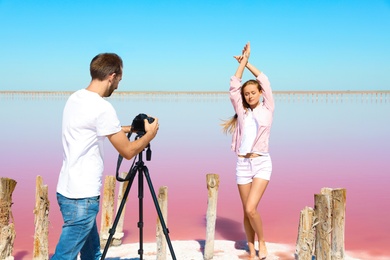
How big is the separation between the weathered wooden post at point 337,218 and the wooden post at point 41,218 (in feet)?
8.81

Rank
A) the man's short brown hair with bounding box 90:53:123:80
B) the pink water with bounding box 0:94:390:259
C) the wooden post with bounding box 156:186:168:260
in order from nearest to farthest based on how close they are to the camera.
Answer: the man's short brown hair with bounding box 90:53:123:80
the wooden post with bounding box 156:186:168:260
the pink water with bounding box 0:94:390:259

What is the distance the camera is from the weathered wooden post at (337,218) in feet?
15.0

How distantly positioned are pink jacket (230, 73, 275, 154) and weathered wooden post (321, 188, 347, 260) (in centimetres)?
81

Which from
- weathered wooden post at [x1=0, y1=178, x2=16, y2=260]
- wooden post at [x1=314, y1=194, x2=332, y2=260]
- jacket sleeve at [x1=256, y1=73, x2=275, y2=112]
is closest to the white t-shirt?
weathered wooden post at [x1=0, y1=178, x2=16, y2=260]

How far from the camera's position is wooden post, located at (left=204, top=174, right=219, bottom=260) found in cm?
513

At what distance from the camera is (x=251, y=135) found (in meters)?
5.05

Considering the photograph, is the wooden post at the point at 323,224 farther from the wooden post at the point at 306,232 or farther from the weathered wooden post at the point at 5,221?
the weathered wooden post at the point at 5,221

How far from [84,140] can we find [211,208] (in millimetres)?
2331

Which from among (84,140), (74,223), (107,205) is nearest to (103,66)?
(84,140)

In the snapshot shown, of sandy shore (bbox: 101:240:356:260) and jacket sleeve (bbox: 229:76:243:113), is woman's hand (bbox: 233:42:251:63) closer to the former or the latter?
jacket sleeve (bbox: 229:76:243:113)

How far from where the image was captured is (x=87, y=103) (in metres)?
3.16

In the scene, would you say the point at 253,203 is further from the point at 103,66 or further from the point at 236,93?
the point at 103,66

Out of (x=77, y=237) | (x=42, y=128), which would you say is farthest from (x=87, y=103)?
(x=42, y=128)

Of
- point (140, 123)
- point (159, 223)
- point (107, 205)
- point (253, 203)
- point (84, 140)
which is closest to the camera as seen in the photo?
point (84, 140)
